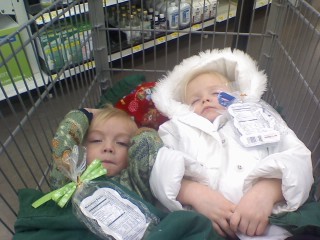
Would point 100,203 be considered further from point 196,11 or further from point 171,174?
point 196,11

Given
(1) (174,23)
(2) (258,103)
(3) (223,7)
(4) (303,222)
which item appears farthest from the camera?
(3) (223,7)

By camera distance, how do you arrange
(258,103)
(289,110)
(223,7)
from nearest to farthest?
(258,103) < (289,110) < (223,7)

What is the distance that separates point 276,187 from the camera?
770 mm

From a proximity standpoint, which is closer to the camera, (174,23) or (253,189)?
(253,189)

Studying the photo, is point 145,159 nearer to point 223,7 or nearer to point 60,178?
point 60,178

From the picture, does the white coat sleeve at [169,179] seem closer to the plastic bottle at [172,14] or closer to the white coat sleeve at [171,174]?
the white coat sleeve at [171,174]

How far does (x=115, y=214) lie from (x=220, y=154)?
343 mm

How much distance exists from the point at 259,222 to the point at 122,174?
1.23 ft

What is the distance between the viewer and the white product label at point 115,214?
0.68 meters

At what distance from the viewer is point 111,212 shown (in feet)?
2.34

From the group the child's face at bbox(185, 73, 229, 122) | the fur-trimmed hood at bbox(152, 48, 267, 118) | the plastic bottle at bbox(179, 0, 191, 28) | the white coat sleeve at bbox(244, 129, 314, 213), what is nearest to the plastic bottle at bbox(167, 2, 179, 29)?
the plastic bottle at bbox(179, 0, 191, 28)

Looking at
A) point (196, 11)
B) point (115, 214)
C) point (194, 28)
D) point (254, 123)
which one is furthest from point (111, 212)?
point (196, 11)

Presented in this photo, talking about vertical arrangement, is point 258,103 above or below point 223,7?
above

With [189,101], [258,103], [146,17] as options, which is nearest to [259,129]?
[258,103]
